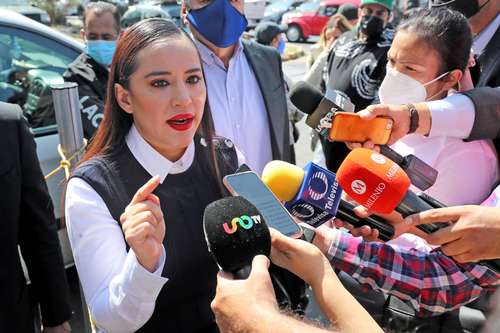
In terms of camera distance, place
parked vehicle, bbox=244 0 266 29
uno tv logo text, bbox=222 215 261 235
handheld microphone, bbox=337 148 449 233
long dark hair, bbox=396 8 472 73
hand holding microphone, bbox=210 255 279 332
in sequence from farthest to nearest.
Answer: parked vehicle, bbox=244 0 266 29
long dark hair, bbox=396 8 472 73
handheld microphone, bbox=337 148 449 233
uno tv logo text, bbox=222 215 261 235
hand holding microphone, bbox=210 255 279 332

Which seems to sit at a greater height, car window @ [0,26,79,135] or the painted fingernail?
the painted fingernail

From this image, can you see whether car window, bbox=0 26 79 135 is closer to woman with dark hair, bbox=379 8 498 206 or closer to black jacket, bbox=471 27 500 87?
woman with dark hair, bbox=379 8 498 206

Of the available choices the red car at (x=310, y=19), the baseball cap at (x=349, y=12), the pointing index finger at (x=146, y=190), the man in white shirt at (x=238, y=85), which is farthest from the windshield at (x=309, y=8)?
the pointing index finger at (x=146, y=190)

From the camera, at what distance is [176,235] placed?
5.03 ft

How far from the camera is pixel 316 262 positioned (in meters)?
1.12

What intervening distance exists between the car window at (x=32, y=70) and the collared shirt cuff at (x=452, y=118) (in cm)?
230

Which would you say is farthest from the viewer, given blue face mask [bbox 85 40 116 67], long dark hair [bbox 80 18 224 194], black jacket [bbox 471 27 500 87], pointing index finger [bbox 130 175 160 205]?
blue face mask [bbox 85 40 116 67]

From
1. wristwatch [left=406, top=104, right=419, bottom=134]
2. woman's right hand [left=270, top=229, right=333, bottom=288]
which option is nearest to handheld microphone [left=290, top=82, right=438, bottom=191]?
wristwatch [left=406, top=104, right=419, bottom=134]

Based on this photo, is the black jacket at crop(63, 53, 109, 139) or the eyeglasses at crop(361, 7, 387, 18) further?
the eyeglasses at crop(361, 7, 387, 18)

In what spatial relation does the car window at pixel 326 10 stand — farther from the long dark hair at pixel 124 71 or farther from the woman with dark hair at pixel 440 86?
the long dark hair at pixel 124 71

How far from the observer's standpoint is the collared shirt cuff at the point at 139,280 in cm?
122

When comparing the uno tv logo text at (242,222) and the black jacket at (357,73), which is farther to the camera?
the black jacket at (357,73)

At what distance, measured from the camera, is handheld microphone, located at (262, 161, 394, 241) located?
1.44 metres

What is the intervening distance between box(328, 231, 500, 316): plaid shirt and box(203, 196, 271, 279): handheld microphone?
28.1 inches
